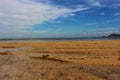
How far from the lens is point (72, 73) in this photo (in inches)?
594

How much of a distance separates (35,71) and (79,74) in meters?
3.69

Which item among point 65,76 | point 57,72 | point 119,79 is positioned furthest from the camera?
point 57,72

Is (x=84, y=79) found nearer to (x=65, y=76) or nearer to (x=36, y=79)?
(x=65, y=76)

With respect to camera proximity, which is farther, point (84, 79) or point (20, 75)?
point (20, 75)

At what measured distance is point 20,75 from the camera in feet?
49.2

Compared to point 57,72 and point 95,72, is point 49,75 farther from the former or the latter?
point 95,72

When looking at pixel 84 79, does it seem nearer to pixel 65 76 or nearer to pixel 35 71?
pixel 65 76

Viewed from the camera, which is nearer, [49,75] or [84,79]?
[84,79]

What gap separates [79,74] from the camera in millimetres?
14688

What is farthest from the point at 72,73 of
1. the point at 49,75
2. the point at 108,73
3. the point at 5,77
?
the point at 5,77

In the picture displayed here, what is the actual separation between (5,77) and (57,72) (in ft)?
Answer: 12.6

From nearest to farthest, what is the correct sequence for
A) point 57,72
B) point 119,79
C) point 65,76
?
point 119,79 → point 65,76 → point 57,72

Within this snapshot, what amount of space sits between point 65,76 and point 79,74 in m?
1.09

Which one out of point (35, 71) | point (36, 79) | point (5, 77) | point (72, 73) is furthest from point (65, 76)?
point (5, 77)
